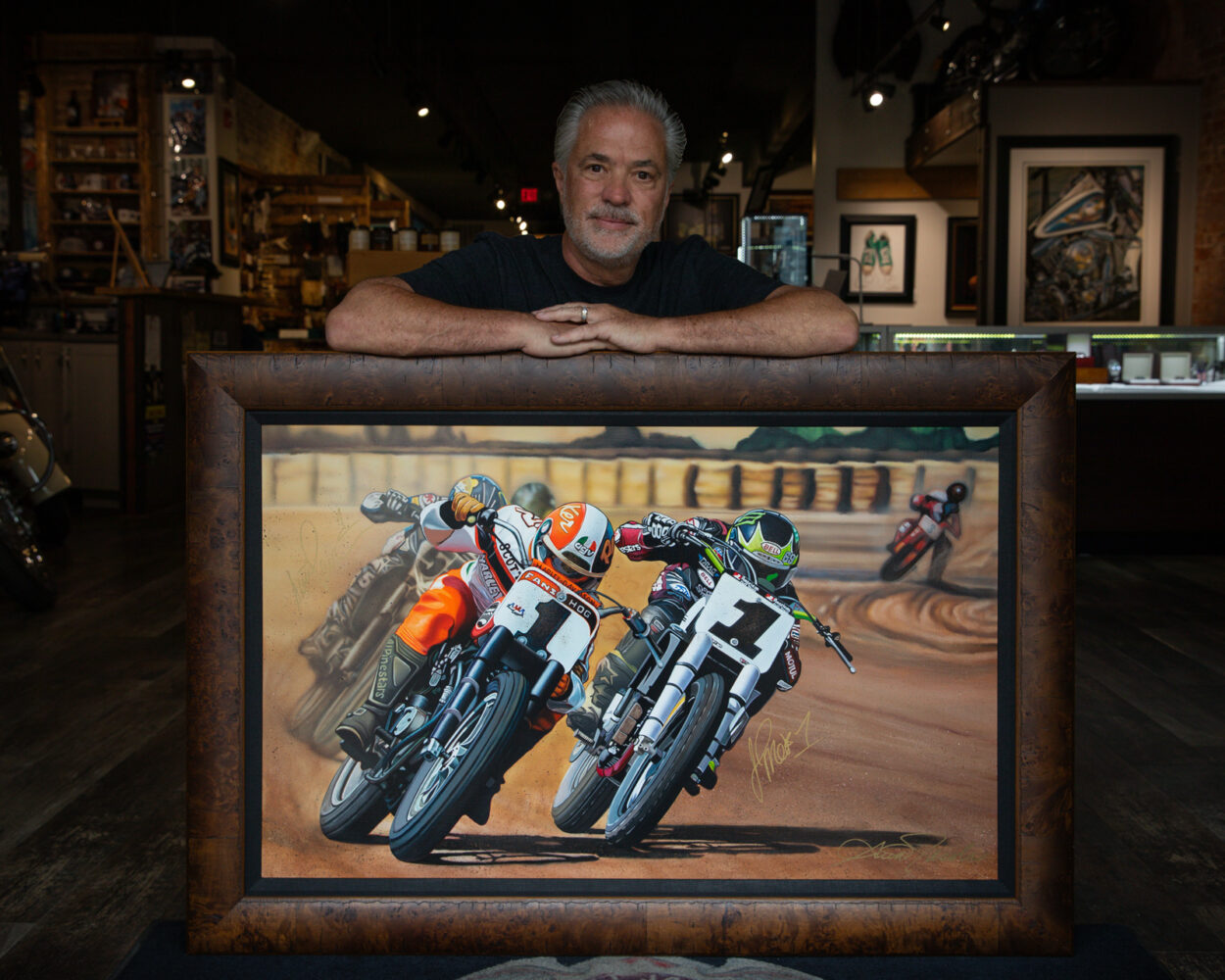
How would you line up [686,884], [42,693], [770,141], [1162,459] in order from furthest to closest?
[770,141], [1162,459], [42,693], [686,884]

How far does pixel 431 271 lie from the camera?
5.38 feet

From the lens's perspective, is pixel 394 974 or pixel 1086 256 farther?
pixel 1086 256

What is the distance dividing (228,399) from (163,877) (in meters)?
1.00

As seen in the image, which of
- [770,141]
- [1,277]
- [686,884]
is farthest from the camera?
[770,141]

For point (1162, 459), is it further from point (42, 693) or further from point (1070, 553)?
point (42, 693)

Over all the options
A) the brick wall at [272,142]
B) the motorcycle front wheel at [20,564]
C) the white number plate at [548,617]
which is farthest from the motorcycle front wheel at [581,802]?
the brick wall at [272,142]

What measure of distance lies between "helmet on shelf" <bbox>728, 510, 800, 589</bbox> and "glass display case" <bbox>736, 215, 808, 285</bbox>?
18.9 feet

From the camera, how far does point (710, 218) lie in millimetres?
14711

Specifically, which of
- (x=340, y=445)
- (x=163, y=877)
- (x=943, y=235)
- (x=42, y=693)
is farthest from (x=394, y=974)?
(x=943, y=235)

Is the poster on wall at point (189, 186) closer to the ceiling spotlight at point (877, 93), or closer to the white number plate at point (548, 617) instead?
the ceiling spotlight at point (877, 93)

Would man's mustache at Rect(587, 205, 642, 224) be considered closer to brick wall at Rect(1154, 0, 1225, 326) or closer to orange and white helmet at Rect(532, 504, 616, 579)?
orange and white helmet at Rect(532, 504, 616, 579)

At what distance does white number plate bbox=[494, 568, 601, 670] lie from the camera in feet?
3.77

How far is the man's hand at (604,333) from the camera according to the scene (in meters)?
1.13

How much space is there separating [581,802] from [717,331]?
0.57 m
